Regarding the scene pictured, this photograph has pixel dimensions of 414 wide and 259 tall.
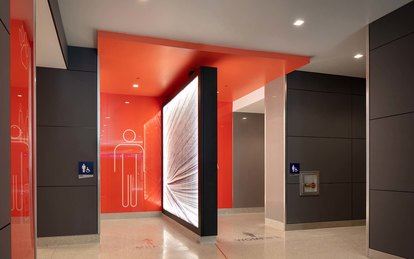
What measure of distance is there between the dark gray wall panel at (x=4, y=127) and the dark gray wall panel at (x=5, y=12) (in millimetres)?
52

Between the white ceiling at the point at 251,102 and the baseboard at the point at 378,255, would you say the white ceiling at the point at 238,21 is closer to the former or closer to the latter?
the white ceiling at the point at 251,102

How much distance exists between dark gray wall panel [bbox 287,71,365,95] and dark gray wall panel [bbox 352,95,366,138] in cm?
22

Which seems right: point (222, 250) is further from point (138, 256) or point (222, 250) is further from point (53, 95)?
point (53, 95)

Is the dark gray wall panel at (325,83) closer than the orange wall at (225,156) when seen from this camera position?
Yes

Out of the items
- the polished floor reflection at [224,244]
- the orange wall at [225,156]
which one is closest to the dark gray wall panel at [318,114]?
the polished floor reflection at [224,244]

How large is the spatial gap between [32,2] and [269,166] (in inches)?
245

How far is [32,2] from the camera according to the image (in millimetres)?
2730

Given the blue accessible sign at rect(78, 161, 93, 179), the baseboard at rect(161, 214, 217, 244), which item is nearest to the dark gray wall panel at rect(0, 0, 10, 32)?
the blue accessible sign at rect(78, 161, 93, 179)

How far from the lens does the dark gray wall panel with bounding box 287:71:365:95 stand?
7375mm

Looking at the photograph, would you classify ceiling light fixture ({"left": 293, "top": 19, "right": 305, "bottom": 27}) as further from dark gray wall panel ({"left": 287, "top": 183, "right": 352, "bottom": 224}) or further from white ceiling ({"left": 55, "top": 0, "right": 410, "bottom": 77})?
dark gray wall panel ({"left": 287, "top": 183, "right": 352, "bottom": 224})

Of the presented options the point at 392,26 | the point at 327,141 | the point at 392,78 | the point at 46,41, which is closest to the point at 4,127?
the point at 46,41

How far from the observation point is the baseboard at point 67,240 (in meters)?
5.56

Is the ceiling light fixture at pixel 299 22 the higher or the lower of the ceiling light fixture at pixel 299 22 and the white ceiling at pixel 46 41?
the higher

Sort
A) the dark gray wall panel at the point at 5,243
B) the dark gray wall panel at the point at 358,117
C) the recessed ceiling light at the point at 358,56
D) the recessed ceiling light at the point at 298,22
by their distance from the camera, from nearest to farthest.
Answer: the dark gray wall panel at the point at 5,243
the recessed ceiling light at the point at 298,22
the recessed ceiling light at the point at 358,56
the dark gray wall panel at the point at 358,117
